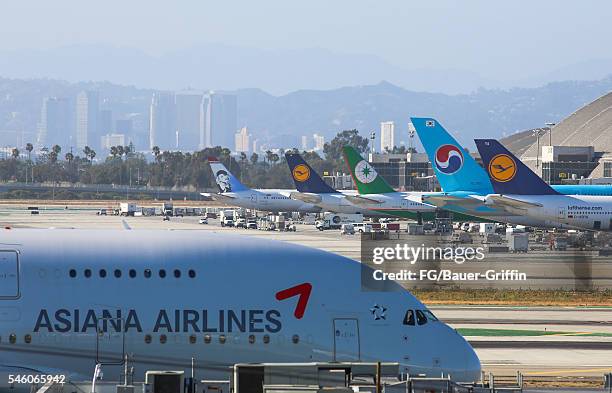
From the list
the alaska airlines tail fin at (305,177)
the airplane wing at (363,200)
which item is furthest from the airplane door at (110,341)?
the alaska airlines tail fin at (305,177)

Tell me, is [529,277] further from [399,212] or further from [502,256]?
Result: [399,212]

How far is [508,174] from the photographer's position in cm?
11831

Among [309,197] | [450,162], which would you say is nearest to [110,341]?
[450,162]

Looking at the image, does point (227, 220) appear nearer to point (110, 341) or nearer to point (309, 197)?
point (309, 197)

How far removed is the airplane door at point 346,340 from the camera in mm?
28094

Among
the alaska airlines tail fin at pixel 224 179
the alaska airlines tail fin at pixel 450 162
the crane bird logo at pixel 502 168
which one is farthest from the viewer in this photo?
the alaska airlines tail fin at pixel 224 179

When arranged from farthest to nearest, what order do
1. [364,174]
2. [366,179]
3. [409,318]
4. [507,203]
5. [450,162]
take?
[364,174] → [366,179] → [450,162] → [507,203] → [409,318]

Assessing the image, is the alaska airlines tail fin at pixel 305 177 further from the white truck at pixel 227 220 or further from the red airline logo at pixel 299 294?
the red airline logo at pixel 299 294

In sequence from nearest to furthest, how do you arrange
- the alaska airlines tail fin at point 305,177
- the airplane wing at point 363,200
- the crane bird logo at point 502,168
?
A: the crane bird logo at point 502,168 < the airplane wing at point 363,200 < the alaska airlines tail fin at point 305,177

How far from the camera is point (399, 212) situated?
152 meters

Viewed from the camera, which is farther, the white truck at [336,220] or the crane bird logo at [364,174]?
the white truck at [336,220]

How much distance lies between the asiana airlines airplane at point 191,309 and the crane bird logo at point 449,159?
101m

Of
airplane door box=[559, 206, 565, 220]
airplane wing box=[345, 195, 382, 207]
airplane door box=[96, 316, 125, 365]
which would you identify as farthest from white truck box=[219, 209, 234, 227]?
airplane door box=[96, 316, 125, 365]

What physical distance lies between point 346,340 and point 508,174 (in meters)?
92.3
